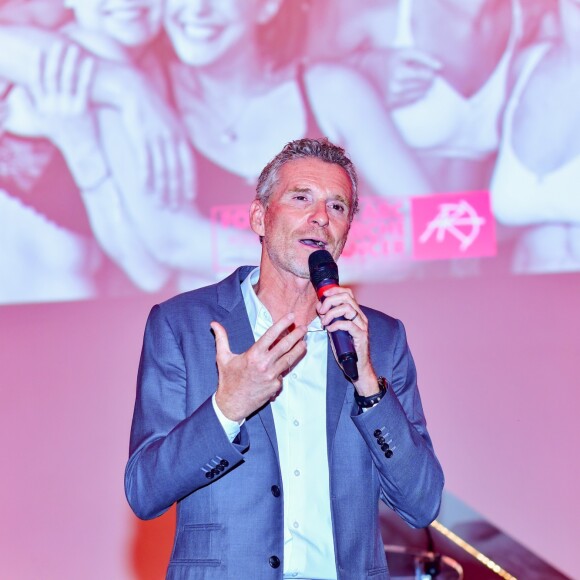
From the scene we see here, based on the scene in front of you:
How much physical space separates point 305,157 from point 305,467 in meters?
0.80

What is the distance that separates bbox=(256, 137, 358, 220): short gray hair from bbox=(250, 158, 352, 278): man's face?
17 millimetres

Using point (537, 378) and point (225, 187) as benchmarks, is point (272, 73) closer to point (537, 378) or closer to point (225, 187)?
point (225, 187)

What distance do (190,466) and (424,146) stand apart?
1978mm

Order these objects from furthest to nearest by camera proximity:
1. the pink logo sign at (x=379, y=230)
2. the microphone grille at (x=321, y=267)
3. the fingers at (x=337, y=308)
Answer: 1. the pink logo sign at (x=379, y=230)
2. the microphone grille at (x=321, y=267)
3. the fingers at (x=337, y=308)

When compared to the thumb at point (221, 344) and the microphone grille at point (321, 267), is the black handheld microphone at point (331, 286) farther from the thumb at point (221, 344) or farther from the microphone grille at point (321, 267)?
the thumb at point (221, 344)

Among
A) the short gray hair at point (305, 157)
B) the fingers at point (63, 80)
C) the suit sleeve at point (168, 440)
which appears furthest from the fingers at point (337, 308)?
the fingers at point (63, 80)

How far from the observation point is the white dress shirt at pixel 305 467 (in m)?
1.91

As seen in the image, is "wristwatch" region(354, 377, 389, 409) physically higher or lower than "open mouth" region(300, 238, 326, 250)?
lower

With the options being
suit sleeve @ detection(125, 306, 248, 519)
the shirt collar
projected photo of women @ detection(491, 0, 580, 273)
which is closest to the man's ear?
the shirt collar

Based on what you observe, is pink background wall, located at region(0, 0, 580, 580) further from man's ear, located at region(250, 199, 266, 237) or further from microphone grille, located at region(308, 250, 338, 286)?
microphone grille, located at region(308, 250, 338, 286)

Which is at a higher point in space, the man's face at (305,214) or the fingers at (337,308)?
the man's face at (305,214)

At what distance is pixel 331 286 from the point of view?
6.03ft

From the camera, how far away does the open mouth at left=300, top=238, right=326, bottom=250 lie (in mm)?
2111

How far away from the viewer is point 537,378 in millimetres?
3258
